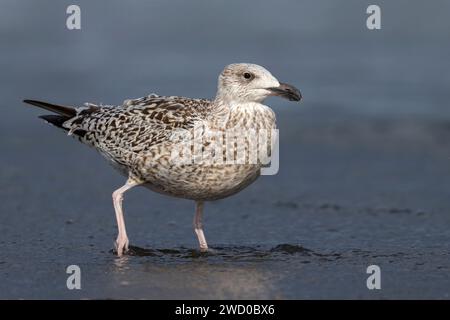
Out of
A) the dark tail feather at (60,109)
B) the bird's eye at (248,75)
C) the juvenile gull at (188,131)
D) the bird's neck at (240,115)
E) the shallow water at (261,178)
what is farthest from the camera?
the dark tail feather at (60,109)

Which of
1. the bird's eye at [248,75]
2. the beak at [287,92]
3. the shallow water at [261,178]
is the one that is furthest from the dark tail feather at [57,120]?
the beak at [287,92]

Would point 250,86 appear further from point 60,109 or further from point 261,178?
point 261,178

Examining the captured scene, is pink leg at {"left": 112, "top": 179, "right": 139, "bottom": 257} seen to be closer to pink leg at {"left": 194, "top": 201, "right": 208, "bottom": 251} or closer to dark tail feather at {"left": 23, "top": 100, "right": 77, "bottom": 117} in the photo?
pink leg at {"left": 194, "top": 201, "right": 208, "bottom": 251}

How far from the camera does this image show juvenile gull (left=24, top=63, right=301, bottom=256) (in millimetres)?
8383

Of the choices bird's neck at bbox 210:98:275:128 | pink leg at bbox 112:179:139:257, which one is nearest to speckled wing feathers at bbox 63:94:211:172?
bird's neck at bbox 210:98:275:128

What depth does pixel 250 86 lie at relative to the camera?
8.64 m

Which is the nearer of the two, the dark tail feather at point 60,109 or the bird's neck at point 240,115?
the bird's neck at point 240,115

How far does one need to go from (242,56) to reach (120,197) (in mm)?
8731

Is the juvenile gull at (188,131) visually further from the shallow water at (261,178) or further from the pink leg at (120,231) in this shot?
the shallow water at (261,178)

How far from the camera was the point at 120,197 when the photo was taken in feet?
29.1

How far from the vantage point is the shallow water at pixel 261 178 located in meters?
7.68

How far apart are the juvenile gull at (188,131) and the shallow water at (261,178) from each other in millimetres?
565
